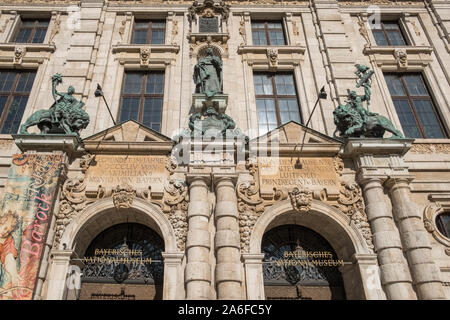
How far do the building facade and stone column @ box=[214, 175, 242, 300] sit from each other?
1.5 inches

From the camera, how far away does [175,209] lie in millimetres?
9211

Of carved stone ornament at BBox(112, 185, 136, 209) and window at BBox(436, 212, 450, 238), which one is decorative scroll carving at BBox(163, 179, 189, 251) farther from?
window at BBox(436, 212, 450, 238)

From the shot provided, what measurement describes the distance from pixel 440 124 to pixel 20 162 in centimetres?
1384

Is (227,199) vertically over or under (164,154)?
under

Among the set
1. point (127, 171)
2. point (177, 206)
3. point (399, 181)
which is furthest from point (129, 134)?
point (399, 181)

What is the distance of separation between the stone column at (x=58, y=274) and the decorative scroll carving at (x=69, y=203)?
34 centimetres

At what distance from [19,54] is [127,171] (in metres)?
7.36

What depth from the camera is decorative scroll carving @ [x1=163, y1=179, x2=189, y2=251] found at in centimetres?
881

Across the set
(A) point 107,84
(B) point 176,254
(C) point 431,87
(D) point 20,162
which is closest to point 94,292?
(B) point 176,254

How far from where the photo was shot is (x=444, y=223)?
9.71 metres

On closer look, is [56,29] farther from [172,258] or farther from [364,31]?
[364,31]

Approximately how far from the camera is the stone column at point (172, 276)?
807 centimetres
